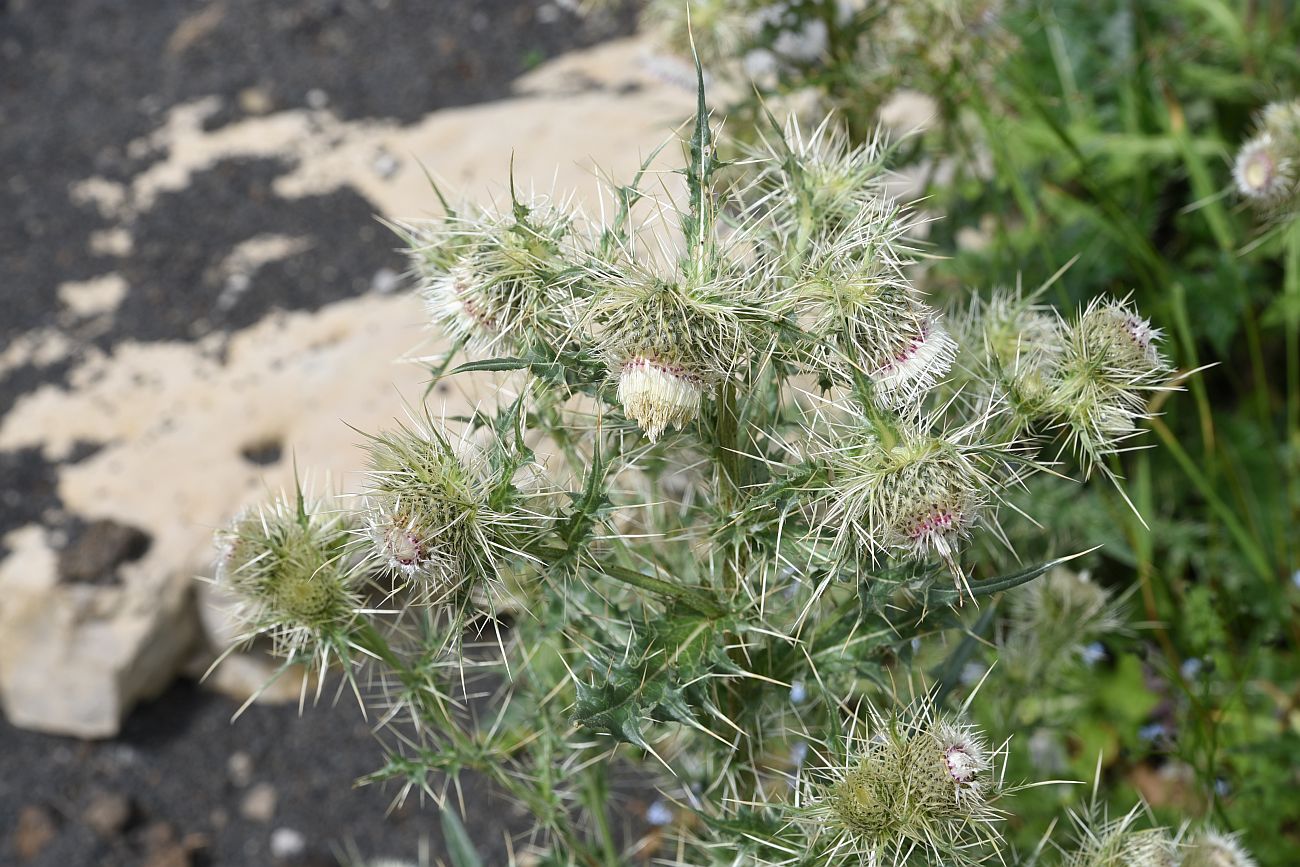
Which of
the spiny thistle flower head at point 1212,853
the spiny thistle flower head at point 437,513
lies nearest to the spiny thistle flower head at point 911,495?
the spiny thistle flower head at point 437,513

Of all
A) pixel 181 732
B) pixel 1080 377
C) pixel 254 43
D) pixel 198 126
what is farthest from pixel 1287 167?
pixel 254 43

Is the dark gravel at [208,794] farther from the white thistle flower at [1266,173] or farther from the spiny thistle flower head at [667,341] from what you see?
the white thistle flower at [1266,173]

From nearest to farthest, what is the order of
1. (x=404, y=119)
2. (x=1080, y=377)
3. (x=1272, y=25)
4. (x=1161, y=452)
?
(x=1080, y=377)
(x=1161, y=452)
(x=1272, y=25)
(x=404, y=119)

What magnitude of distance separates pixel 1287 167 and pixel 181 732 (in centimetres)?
304

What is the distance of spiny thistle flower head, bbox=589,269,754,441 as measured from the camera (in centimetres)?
127

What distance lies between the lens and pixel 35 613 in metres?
3.29

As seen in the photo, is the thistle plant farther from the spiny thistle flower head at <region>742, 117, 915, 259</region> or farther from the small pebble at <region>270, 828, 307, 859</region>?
the small pebble at <region>270, 828, 307, 859</region>

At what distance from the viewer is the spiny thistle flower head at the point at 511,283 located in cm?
144

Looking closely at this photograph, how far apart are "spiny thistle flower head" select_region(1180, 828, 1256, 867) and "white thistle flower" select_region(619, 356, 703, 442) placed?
0.90 m

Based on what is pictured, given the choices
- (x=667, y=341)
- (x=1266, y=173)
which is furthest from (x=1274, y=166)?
(x=667, y=341)

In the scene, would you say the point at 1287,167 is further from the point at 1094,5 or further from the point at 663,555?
the point at 1094,5

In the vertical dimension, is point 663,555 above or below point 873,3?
below

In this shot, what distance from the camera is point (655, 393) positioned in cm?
126

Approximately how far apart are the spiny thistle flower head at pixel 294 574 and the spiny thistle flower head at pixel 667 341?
1.62ft
